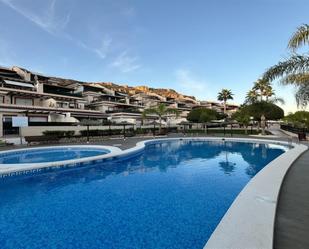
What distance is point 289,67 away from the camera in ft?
29.5

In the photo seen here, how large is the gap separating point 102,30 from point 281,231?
1020 inches

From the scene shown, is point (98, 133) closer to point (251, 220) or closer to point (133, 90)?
point (251, 220)

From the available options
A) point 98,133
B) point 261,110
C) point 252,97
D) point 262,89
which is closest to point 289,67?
point 98,133

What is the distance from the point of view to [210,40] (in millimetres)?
25297

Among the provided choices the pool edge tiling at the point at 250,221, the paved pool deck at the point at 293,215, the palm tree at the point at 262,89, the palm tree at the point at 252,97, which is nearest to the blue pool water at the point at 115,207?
the pool edge tiling at the point at 250,221

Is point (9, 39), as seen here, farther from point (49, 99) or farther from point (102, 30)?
point (49, 99)

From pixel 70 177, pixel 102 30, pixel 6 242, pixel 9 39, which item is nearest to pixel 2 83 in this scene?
pixel 9 39

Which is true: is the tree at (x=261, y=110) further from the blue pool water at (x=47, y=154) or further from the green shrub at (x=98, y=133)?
the blue pool water at (x=47, y=154)

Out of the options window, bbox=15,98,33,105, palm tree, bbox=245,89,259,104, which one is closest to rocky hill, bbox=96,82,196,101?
window, bbox=15,98,33,105

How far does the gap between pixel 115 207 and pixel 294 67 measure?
9209mm

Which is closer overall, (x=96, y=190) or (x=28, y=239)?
(x=28, y=239)

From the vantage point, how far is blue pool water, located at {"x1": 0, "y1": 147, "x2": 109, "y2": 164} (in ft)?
47.7

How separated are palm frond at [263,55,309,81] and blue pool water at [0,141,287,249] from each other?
5063mm

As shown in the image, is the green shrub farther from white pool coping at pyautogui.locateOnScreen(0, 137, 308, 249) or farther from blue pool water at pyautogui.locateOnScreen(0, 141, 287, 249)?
white pool coping at pyautogui.locateOnScreen(0, 137, 308, 249)
